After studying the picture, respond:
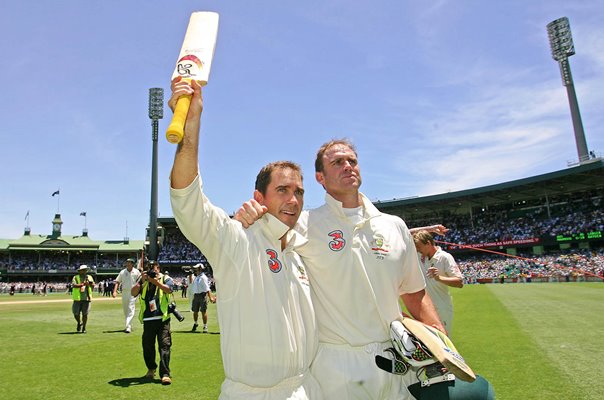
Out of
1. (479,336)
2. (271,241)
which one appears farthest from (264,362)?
(479,336)

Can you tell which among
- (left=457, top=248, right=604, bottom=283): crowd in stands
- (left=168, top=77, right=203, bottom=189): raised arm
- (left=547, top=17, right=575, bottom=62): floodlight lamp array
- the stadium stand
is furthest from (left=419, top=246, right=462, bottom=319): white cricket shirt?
(left=547, top=17, right=575, bottom=62): floodlight lamp array

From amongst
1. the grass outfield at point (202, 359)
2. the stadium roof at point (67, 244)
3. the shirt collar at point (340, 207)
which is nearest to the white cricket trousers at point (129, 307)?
the grass outfield at point (202, 359)

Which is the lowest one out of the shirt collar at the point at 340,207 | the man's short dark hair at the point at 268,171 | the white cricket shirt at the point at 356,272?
the white cricket shirt at the point at 356,272

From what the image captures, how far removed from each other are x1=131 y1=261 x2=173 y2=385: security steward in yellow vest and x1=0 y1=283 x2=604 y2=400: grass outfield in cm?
38

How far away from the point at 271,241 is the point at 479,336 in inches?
434

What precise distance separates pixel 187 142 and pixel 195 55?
0.51 m

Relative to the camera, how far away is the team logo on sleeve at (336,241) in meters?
3.14

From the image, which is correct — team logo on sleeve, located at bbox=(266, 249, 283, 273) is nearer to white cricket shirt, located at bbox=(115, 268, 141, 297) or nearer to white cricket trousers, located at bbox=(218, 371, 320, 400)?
white cricket trousers, located at bbox=(218, 371, 320, 400)

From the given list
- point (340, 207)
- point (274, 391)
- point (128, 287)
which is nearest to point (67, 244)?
point (128, 287)

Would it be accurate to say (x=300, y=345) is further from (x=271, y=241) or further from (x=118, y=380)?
(x=118, y=380)

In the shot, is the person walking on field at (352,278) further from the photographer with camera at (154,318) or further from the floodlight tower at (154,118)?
the floodlight tower at (154,118)

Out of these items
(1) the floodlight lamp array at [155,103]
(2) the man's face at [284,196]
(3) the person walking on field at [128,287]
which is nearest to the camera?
(2) the man's face at [284,196]

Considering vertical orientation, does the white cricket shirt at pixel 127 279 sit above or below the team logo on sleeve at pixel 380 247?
below

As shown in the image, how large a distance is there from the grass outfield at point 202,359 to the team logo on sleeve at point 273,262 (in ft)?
16.2
